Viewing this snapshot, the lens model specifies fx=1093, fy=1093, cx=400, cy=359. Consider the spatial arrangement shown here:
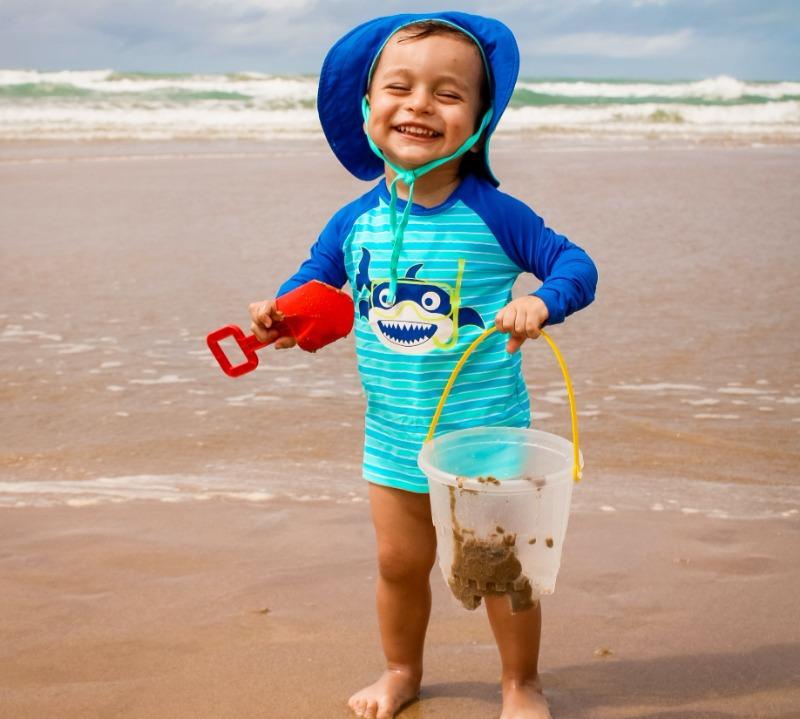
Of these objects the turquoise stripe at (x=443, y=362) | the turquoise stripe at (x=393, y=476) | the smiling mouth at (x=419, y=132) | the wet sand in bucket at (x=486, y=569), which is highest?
the smiling mouth at (x=419, y=132)

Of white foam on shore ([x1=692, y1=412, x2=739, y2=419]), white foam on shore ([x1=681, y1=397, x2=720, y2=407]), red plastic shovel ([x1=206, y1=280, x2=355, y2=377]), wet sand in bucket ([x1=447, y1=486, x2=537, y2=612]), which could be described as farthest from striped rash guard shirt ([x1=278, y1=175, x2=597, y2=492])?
white foam on shore ([x1=681, y1=397, x2=720, y2=407])

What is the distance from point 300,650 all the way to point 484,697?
1.50 feet

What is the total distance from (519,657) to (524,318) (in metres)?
0.82

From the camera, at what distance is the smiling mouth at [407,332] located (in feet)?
7.59

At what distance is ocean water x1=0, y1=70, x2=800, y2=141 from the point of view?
18656mm

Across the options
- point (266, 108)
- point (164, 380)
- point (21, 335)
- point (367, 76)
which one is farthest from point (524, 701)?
point (266, 108)

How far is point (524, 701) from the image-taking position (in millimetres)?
2344

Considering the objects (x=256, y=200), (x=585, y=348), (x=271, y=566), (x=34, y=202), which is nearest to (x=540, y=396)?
(x=585, y=348)

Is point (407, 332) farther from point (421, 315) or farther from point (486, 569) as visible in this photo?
point (486, 569)

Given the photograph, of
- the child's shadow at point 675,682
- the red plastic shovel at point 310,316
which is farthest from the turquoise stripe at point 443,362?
the child's shadow at point 675,682

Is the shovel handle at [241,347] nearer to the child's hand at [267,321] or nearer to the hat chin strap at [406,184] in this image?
the child's hand at [267,321]

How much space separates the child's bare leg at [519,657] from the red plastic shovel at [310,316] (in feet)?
2.17

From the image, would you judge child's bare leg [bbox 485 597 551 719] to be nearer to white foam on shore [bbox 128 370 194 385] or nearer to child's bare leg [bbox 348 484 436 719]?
child's bare leg [bbox 348 484 436 719]

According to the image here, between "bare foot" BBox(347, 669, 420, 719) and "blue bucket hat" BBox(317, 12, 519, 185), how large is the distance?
3.72 feet
